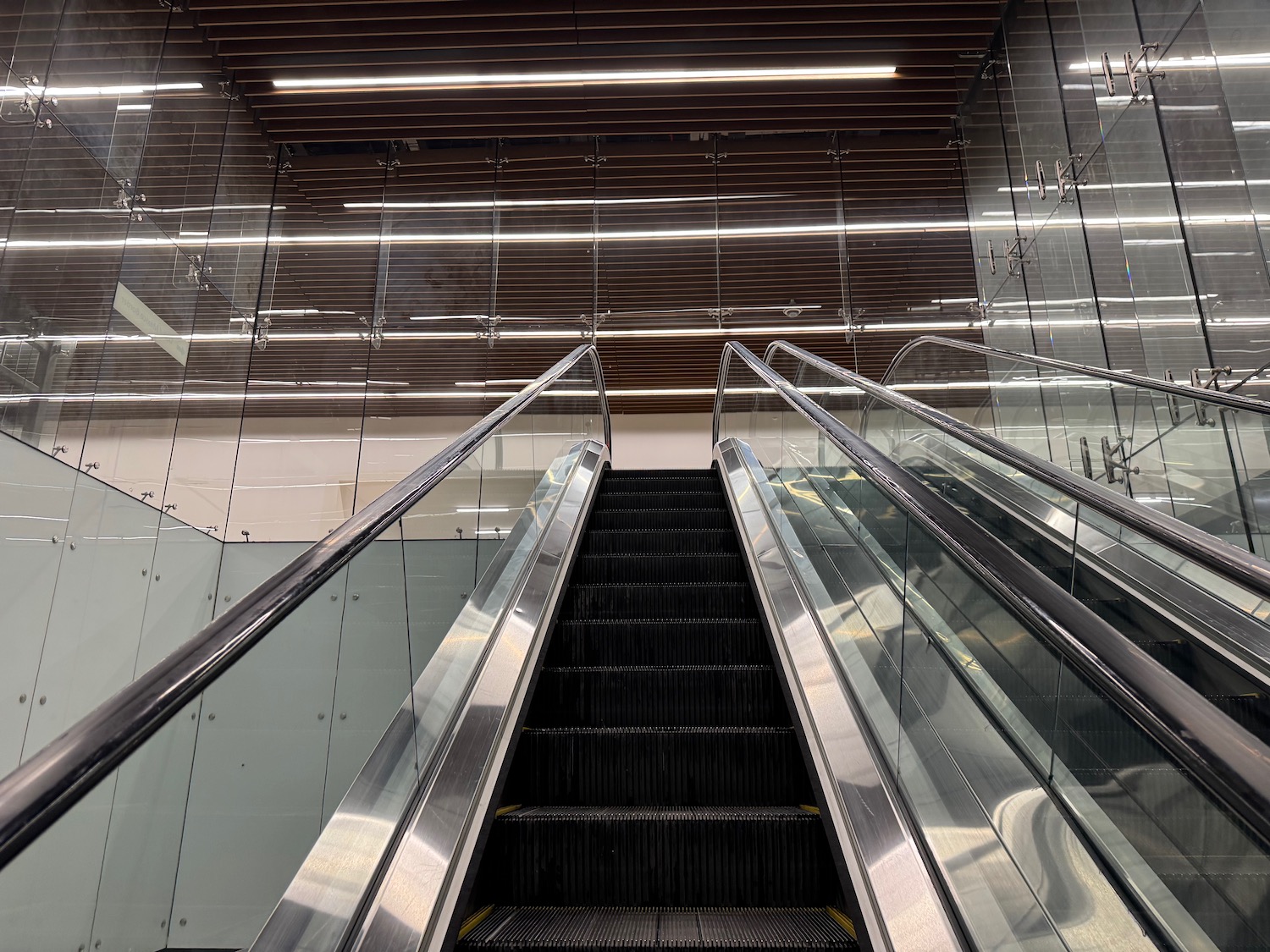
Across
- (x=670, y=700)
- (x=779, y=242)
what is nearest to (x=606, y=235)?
(x=779, y=242)

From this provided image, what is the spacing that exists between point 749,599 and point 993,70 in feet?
18.8

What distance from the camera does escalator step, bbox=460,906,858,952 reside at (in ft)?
6.40

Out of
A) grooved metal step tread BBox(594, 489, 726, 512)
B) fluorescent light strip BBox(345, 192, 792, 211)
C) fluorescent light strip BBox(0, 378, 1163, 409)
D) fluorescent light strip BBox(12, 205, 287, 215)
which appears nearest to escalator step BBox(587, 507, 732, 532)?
grooved metal step tread BBox(594, 489, 726, 512)

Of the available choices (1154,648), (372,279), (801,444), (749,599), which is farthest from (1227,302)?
(372,279)

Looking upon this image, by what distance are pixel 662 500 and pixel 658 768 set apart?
3192 millimetres

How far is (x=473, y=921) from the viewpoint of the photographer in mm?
2129

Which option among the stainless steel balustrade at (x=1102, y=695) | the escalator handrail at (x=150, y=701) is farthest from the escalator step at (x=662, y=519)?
the escalator handrail at (x=150, y=701)

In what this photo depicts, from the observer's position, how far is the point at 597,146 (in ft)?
28.8

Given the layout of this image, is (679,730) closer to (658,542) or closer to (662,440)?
(658,542)

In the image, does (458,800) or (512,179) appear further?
(512,179)

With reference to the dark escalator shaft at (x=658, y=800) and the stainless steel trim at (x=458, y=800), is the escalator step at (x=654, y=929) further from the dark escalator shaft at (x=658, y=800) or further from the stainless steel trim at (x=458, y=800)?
the stainless steel trim at (x=458, y=800)

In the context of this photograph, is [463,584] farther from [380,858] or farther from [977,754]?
[977,754]

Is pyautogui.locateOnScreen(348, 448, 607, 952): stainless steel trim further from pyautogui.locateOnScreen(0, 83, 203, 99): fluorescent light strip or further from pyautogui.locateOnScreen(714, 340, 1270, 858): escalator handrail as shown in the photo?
pyautogui.locateOnScreen(0, 83, 203, 99): fluorescent light strip

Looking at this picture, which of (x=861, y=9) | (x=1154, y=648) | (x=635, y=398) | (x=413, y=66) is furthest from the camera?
(x=635, y=398)
